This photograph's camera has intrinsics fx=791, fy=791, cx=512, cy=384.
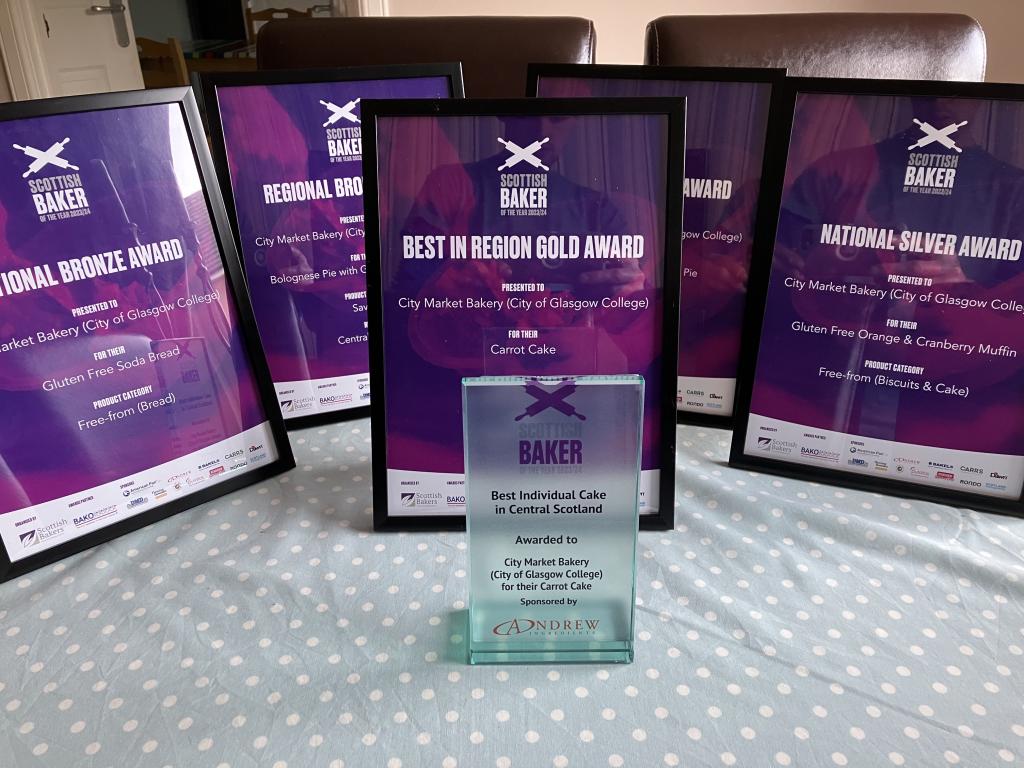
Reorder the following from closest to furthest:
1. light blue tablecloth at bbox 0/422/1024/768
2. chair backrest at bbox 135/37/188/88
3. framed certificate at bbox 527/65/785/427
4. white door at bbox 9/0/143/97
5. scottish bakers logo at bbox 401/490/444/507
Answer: light blue tablecloth at bbox 0/422/1024/768 → scottish bakers logo at bbox 401/490/444/507 → framed certificate at bbox 527/65/785/427 → chair backrest at bbox 135/37/188/88 → white door at bbox 9/0/143/97

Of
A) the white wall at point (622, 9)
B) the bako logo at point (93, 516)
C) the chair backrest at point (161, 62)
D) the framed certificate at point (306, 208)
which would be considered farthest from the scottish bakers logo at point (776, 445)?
the chair backrest at point (161, 62)

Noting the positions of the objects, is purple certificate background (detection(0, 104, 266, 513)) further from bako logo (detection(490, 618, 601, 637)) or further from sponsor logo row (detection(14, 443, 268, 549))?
bako logo (detection(490, 618, 601, 637))

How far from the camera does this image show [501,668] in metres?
0.71

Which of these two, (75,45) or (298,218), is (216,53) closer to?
Answer: (75,45)

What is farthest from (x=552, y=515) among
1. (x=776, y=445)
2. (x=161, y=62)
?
(x=161, y=62)

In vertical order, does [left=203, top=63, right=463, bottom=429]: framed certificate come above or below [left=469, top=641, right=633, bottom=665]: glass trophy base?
above

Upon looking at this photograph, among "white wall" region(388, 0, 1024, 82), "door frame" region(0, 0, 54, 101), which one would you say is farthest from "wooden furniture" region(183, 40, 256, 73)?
"white wall" region(388, 0, 1024, 82)

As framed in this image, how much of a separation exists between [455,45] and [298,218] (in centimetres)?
56

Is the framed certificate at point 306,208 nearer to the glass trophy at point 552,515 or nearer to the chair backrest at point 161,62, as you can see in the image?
the glass trophy at point 552,515

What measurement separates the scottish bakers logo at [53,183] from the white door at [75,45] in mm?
3860

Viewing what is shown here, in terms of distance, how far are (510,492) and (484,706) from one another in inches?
7.2

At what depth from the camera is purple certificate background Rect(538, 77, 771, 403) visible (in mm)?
1023

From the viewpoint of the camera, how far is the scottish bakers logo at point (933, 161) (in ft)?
2.82

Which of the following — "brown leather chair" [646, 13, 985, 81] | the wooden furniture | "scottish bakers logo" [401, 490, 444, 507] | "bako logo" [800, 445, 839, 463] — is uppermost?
the wooden furniture
